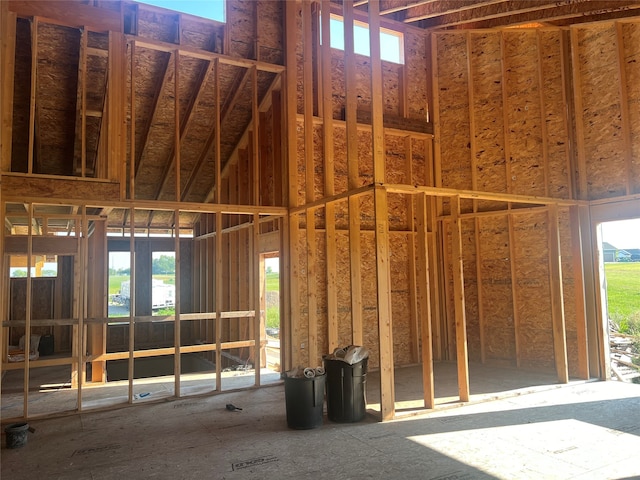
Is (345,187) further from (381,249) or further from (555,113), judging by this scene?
(555,113)

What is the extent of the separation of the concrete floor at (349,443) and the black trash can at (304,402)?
142 millimetres

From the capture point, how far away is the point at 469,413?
5816 mm

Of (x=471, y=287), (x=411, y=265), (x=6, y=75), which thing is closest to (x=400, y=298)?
(x=411, y=265)

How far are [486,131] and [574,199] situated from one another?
2.29m

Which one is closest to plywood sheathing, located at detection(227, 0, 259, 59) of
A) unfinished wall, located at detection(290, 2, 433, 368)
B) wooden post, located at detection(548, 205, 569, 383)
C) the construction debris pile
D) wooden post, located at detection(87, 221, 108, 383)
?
unfinished wall, located at detection(290, 2, 433, 368)

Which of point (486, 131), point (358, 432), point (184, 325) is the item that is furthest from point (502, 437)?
point (184, 325)

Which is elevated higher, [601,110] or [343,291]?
[601,110]

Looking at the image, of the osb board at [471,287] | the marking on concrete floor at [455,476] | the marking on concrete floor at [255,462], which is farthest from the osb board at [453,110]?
the marking on concrete floor at [255,462]

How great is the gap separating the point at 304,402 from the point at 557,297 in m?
4.69

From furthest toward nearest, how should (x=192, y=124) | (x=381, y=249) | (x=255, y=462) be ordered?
(x=192, y=124) < (x=381, y=249) < (x=255, y=462)

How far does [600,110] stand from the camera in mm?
7625

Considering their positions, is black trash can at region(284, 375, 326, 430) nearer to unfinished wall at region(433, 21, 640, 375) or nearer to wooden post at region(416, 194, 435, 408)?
wooden post at region(416, 194, 435, 408)

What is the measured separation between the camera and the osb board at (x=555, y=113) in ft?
26.4

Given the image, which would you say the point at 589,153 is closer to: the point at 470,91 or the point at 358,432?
the point at 470,91
